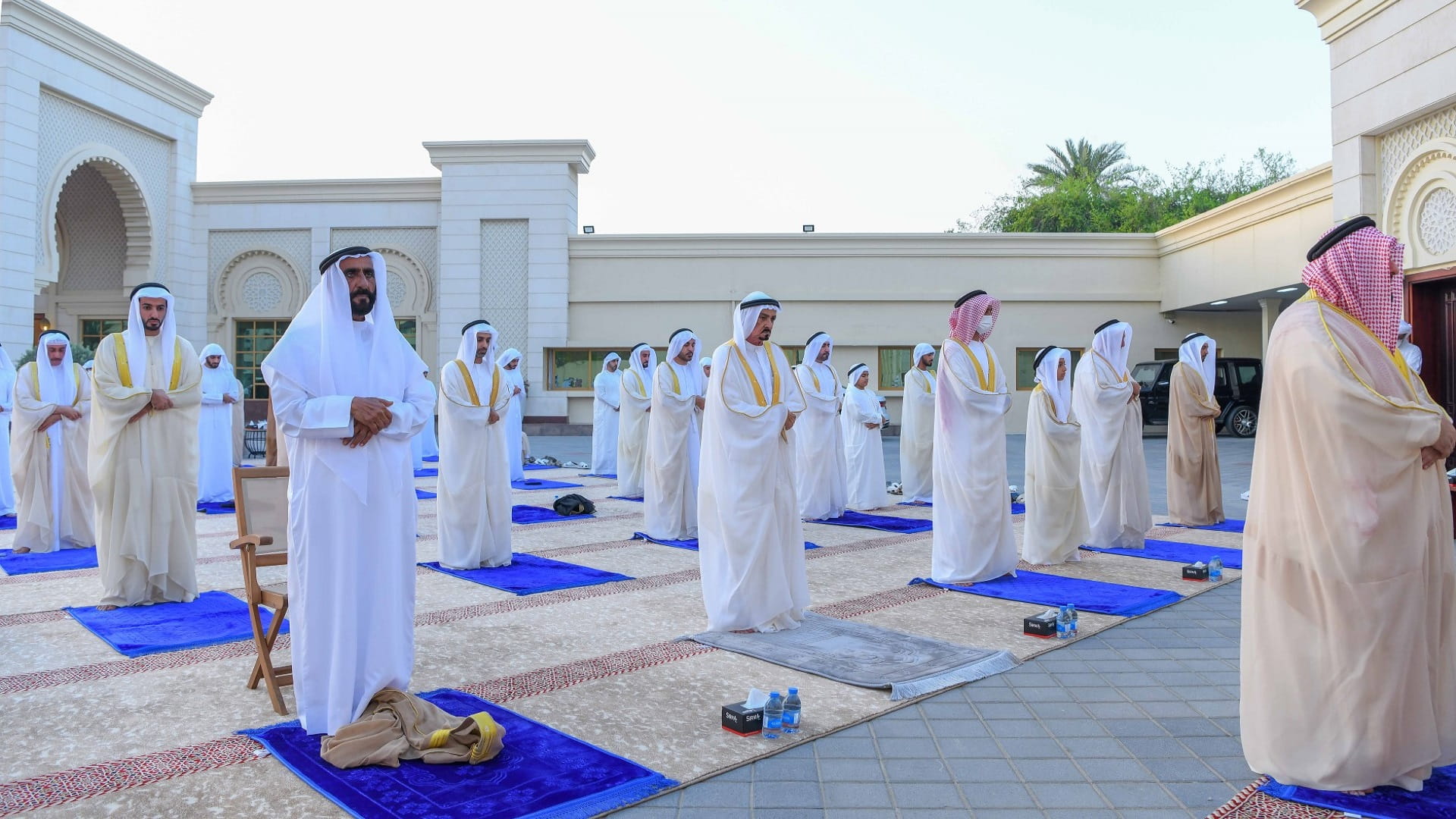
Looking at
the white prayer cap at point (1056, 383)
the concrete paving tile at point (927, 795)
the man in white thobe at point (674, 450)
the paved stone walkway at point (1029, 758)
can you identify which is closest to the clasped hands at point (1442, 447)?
the paved stone walkway at point (1029, 758)

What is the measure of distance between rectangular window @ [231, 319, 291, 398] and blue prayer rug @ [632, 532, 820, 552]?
16173mm

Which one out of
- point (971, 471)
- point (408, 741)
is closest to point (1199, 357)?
point (971, 471)

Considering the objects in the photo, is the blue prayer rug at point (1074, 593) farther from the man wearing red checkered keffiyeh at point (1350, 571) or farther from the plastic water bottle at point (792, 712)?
the plastic water bottle at point (792, 712)

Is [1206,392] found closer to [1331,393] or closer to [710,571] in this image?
[710,571]

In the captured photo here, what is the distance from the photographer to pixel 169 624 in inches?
200

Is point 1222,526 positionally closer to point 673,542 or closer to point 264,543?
point 673,542

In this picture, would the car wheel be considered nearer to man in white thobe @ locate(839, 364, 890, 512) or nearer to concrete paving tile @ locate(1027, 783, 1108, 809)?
man in white thobe @ locate(839, 364, 890, 512)

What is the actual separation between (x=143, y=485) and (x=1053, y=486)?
5769mm

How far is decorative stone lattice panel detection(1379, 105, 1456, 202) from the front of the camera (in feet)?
29.6

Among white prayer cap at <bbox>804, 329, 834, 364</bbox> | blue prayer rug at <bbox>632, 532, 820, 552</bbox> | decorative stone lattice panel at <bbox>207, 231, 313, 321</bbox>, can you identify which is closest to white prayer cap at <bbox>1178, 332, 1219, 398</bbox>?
white prayer cap at <bbox>804, 329, 834, 364</bbox>

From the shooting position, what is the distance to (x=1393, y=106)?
9406mm

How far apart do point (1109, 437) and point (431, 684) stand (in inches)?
233

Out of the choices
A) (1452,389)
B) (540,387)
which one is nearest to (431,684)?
(1452,389)

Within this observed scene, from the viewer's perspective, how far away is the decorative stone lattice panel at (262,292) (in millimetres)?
21734
